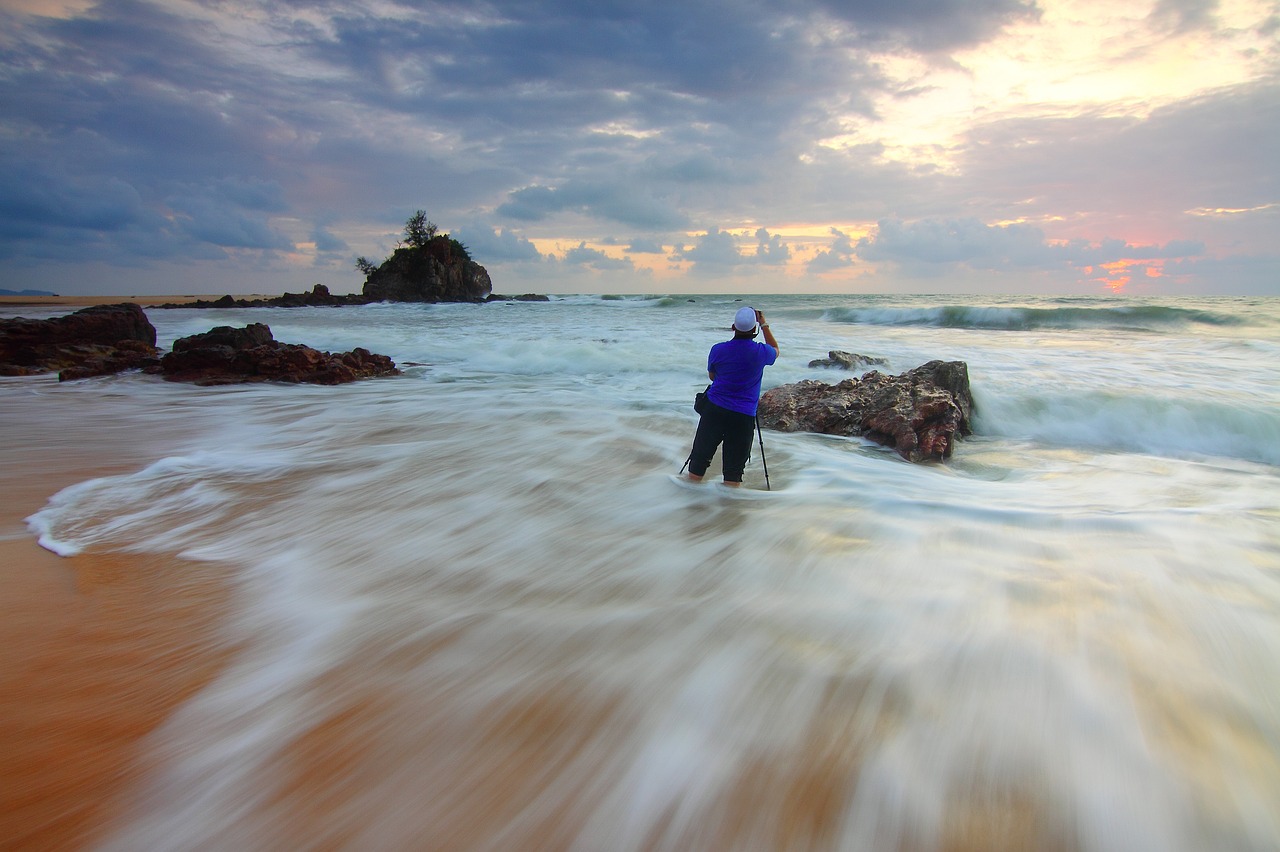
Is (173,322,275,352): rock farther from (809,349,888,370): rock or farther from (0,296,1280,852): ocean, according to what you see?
(809,349,888,370): rock

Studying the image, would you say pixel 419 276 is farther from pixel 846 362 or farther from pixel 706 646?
pixel 706 646

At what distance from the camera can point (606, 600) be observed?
3375 mm

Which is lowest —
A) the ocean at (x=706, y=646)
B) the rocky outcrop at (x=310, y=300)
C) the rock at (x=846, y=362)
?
the ocean at (x=706, y=646)

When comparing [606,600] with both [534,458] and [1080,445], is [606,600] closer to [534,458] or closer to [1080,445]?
[534,458]

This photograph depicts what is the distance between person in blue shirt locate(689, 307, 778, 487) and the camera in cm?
531

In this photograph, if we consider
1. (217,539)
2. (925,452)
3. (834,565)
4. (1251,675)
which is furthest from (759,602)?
(925,452)

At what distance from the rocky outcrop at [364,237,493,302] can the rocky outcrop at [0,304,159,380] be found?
41055 mm

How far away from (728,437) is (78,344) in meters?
16.9

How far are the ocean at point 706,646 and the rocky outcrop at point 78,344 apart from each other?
7544 millimetres

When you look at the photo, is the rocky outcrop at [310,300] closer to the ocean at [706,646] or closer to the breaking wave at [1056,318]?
the breaking wave at [1056,318]

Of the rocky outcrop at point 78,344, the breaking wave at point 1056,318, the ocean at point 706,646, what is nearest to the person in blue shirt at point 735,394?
the ocean at point 706,646

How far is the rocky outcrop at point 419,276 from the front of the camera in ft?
182

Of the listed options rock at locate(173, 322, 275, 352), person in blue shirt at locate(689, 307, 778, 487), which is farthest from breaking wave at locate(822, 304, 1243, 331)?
rock at locate(173, 322, 275, 352)

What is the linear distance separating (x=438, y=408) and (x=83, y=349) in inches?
442
